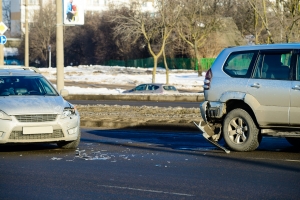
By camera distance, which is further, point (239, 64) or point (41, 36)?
point (41, 36)

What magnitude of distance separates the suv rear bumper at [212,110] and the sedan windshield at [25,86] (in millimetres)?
3023

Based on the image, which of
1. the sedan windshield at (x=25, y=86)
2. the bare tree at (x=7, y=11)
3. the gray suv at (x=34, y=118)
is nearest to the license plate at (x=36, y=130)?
the gray suv at (x=34, y=118)

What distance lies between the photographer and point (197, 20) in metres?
68.4

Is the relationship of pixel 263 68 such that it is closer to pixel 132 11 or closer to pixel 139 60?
pixel 132 11

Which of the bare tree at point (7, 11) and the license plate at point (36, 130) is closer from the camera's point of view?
the license plate at point (36, 130)

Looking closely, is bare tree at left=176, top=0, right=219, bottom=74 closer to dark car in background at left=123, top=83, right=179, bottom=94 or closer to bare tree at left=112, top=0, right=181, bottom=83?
bare tree at left=112, top=0, right=181, bottom=83

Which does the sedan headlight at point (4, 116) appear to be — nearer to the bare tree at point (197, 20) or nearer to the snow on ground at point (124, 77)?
the snow on ground at point (124, 77)

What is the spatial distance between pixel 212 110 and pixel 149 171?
10.4 feet

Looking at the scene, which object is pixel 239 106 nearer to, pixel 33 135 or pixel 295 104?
pixel 295 104

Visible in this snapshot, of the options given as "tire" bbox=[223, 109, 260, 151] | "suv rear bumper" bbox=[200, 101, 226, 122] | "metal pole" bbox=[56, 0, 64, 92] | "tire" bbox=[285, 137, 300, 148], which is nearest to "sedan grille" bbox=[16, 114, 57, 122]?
"suv rear bumper" bbox=[200, 101, 226, 122]

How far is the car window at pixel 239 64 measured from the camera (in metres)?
13.2

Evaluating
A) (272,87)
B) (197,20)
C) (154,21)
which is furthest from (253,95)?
(197,20)

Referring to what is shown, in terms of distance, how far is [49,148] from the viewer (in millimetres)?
14039

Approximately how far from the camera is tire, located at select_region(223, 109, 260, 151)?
42.2 feet
